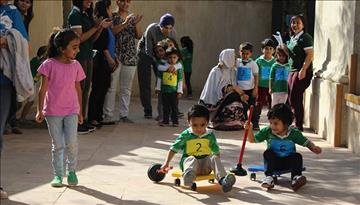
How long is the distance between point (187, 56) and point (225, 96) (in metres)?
5.56

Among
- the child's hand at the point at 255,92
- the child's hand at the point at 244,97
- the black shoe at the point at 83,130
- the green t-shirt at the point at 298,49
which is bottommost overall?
the black shoe at the point at 83,130

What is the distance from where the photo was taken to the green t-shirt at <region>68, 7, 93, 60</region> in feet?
33.8

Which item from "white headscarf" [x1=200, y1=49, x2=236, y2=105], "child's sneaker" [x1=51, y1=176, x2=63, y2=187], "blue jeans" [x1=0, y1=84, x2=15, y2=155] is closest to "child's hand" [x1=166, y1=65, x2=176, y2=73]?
"white headscarf" [x1=200, y1=49, x2=236, y2=105]

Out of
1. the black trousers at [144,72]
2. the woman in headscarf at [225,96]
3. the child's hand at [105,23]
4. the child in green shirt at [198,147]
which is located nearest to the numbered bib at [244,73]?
the woman in headscarf at [225,96]

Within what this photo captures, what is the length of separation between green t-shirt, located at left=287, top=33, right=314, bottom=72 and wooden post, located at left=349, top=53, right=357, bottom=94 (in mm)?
1525

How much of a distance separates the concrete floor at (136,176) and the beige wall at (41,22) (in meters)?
3.05

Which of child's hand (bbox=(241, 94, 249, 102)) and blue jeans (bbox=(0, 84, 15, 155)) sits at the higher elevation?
blue jeans (bbox=(0, 84, 15, 155))

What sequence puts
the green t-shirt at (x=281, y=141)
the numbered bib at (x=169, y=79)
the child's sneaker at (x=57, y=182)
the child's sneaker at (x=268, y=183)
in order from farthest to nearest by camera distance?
the numbered bib at (x=169, y=79), the green t-shirt at (x=281, y=141), the child's sneaker at (x=268, y=183), the child's sneaker at (x=57, y=182)

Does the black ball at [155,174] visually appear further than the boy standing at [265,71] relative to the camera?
No

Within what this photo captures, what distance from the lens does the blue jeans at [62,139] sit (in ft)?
23.6

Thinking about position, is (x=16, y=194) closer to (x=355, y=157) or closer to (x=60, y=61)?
(x=60, y=61)

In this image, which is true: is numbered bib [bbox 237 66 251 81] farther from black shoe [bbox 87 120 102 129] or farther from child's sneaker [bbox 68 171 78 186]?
child's sneaker [bbox 68 171 78 186]

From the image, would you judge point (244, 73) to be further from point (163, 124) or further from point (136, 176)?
point (136, 176)

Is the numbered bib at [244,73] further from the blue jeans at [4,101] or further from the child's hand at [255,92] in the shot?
the blue jeans at [4,101]
